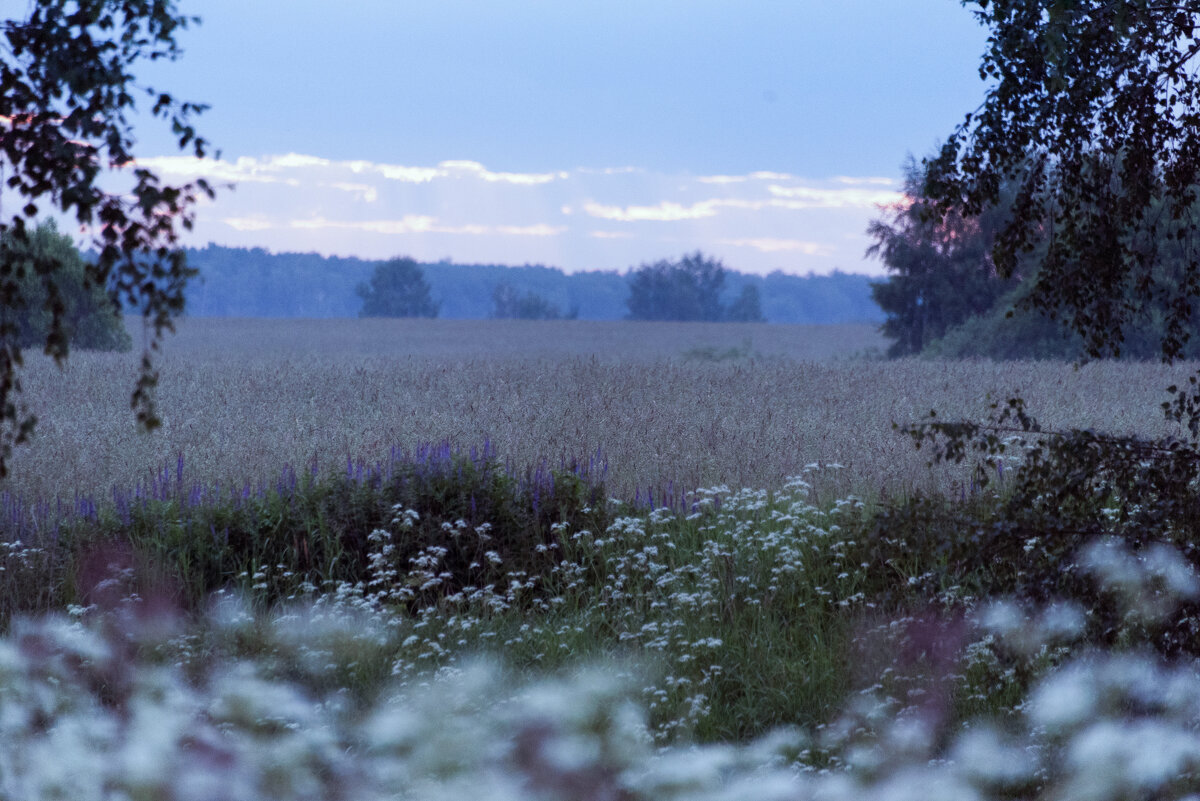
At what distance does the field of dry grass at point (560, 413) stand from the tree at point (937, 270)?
516 inches

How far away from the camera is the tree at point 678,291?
88.5m

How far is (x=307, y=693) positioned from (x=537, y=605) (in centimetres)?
164

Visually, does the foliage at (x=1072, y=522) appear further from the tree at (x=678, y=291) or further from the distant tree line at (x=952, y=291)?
the tree at (x=678, y=291)

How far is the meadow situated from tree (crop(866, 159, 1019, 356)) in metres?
26.4

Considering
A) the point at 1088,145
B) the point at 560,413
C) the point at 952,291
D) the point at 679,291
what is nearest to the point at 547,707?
the point at 1088,145

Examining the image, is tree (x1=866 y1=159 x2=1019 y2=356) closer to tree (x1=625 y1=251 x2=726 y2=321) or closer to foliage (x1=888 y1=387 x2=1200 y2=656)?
foliage (x1=888 y1=387 x2=1200 y2=656)

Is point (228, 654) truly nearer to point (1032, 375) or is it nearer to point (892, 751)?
point (892, 751)

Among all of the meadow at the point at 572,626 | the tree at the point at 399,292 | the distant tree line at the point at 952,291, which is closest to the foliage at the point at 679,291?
the tree at the point at 399,292

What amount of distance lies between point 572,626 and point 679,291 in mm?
82969

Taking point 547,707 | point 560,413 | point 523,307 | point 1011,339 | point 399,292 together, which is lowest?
point 547,707

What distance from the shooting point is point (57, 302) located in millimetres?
3139

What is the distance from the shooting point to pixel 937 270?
36250 mm

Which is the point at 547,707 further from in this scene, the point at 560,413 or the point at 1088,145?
the point at 560,413

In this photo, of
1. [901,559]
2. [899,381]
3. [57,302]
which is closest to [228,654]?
[57,302]
